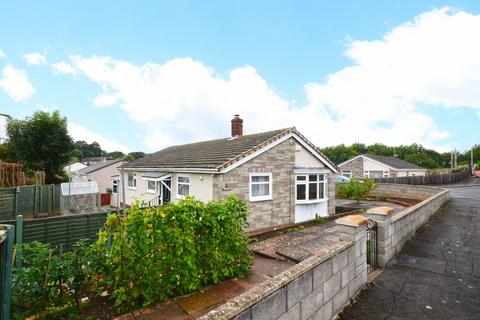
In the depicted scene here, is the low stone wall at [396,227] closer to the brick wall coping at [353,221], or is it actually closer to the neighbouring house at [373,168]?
the brick wall coping at [353,221]

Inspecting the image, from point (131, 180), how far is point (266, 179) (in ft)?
44.6

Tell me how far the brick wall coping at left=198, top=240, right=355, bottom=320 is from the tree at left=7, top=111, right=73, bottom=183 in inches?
1107

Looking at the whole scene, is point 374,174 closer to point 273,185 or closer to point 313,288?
point 273,185

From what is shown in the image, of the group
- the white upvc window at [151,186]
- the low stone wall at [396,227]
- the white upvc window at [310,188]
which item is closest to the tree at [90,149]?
the white upvc window at [151,186]

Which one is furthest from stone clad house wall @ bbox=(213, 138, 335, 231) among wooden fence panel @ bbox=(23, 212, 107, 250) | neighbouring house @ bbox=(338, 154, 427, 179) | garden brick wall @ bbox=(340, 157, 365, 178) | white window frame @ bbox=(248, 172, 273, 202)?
garden brick wall @ bbox=(340, 157, 365, 178)

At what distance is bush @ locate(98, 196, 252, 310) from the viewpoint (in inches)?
152

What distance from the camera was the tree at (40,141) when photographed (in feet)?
78.9

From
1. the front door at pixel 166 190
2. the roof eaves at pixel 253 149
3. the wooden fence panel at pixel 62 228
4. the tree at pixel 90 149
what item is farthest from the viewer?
the tree at pixel 90 149

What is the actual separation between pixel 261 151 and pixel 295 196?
3333 millimetres

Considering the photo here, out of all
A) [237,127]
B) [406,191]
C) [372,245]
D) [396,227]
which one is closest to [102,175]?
Answer: [237,127]

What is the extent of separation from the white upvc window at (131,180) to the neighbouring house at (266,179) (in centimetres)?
501

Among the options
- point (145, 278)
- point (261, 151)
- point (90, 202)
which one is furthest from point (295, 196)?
point (90, 202)

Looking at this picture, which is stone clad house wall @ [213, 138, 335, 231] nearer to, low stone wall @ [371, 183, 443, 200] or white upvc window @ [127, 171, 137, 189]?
white upvc window @ [127, 171, 137, 189]

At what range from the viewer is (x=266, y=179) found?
1216 centimetres
